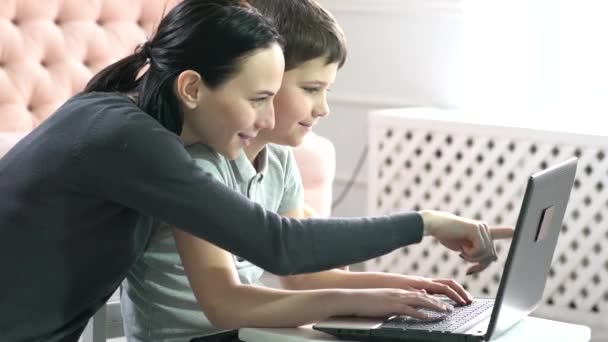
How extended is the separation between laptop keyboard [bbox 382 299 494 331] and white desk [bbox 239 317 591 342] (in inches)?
2.3

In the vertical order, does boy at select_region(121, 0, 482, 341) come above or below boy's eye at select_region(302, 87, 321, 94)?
below

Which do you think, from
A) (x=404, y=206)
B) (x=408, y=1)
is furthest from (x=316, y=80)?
(x=408, y=1)

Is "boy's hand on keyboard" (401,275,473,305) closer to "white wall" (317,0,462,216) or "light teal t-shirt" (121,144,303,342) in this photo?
"light teal t-shirt" (121,144,303,342)

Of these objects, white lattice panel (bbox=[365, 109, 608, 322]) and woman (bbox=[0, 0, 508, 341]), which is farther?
white lattice panel (bbox=[365, 109, 608, 322])

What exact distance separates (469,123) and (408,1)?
610mm

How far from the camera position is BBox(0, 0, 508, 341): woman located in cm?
138

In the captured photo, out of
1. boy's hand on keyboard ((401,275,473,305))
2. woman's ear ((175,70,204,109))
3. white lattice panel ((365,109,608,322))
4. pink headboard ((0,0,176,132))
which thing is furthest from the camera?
white lattice panel ((365,109,608,322))

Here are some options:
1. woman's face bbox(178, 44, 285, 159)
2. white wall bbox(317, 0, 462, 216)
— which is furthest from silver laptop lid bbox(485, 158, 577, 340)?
white wall bbox(317, 0, 462, 216)

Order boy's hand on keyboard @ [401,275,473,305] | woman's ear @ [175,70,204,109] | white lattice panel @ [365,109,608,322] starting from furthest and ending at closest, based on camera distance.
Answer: white lattice panel @ [365,109,608,322], boy's hand on keyboard @ [401,275,473,305], woman's ear @ [175,70,204,109]

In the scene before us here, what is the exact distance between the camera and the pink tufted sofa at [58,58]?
2947 mm

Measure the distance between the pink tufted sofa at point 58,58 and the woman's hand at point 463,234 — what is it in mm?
1521

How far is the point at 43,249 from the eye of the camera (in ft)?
4.76

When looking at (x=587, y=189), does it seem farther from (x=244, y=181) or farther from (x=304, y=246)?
(x=304, y=246)

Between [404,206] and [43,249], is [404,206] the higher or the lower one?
the lower one
